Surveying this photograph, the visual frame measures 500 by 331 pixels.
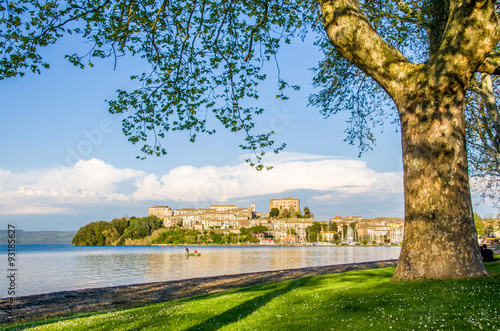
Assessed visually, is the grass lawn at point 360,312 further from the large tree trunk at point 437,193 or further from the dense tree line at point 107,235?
the dense tree line at point 107,235

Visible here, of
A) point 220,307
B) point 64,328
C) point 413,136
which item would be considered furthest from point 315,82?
point 64,328

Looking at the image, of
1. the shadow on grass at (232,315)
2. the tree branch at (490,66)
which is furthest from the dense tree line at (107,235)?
the tree branch at (490,66)

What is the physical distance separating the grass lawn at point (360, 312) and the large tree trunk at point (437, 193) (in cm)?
52

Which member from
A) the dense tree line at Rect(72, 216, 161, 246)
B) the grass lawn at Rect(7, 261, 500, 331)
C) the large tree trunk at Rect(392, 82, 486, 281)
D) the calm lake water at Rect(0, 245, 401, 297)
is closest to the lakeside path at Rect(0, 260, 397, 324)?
the calm lake water at Rect(0, 245, 401, 297)

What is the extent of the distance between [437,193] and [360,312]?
345 cm

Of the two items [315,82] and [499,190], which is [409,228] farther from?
[499,190]

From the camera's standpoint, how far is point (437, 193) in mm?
8000

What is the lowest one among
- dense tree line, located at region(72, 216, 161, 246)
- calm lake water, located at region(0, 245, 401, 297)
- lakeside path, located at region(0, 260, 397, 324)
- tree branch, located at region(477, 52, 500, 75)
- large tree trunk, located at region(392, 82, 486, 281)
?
dense tree line, located at region(72, 216, 161, 246)

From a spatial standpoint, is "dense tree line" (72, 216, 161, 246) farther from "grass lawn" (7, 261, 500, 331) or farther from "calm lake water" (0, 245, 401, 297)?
"grass lawn" (7, 261, 500, 331)

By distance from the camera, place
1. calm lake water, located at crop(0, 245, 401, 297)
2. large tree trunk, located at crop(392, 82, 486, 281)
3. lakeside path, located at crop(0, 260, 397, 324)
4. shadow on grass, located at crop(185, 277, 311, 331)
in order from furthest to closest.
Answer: calm lake water, located at crop(0, 245, 401, 297)
lakeside path, located at crop(0, 260, 397, 324)
large tree trunk, located at crop(392, 82, 486, 281)
shadow on grass, located at crop(185, 277, 311, 331)

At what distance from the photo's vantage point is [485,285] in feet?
23.1

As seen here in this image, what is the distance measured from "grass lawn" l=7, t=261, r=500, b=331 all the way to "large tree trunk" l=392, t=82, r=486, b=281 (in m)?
0.52

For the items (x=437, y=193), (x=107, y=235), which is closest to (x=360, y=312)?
Answer: (x=437, y=193)

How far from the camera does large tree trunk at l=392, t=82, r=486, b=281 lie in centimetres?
787
